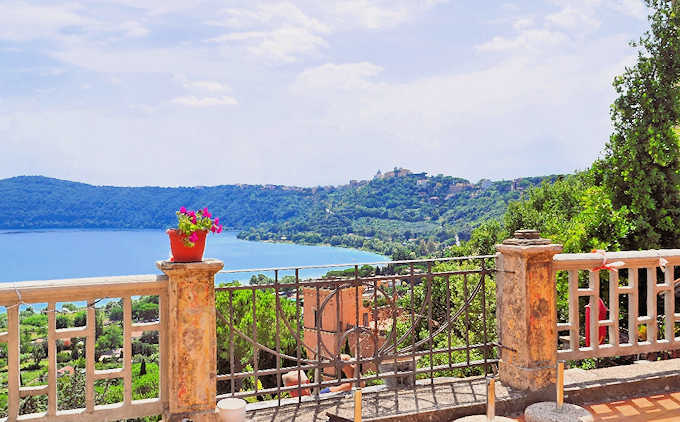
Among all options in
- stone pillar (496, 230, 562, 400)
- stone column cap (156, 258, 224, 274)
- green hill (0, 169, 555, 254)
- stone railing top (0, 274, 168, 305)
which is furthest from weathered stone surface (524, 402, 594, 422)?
green hill (0, 169, 555, 254)

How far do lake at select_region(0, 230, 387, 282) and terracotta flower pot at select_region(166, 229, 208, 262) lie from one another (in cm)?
6309

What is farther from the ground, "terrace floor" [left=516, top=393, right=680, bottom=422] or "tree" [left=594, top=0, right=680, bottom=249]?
"tree" [left=594, top=0, right=680, bottom=249]

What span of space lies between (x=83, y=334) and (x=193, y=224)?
102cm

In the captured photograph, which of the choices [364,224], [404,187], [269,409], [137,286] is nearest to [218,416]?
[269,409]

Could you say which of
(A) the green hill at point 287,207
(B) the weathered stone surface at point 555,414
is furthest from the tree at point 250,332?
(A) the green hill at point 287,207

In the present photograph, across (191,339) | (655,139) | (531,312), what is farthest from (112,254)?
(531,312)

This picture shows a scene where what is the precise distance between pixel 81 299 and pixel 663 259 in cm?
498

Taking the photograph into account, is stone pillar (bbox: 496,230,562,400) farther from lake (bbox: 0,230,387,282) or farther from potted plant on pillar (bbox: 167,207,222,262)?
lake (bbox: 0,230,387,282)

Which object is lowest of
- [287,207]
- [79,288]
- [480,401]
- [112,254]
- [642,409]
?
[112,254]

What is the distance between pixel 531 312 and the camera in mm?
4500

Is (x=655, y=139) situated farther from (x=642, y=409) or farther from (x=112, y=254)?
(x=112, y=254)

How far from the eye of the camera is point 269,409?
425 centimetres

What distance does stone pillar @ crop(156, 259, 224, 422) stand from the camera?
363cm

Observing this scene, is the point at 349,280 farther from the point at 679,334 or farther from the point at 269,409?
the point at 679,334
